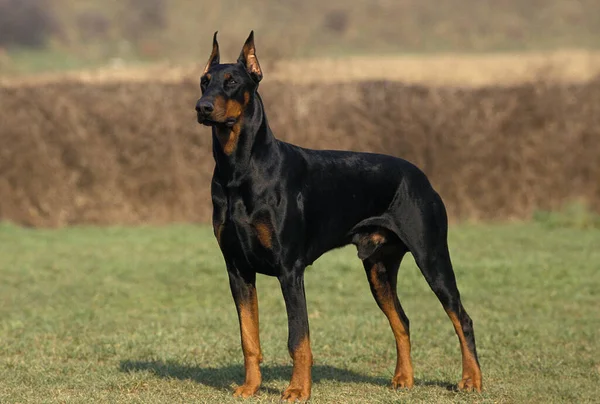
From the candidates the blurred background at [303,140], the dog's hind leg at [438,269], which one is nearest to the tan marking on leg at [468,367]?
the dog's hind leg at [438,269]

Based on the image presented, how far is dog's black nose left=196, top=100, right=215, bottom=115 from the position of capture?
24.2ft

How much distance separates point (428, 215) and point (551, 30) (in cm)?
6688

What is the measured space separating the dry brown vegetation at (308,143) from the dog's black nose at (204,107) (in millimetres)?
14261

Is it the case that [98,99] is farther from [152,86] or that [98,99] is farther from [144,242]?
[144,242]

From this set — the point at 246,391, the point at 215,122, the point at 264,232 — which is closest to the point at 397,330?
the point at 246,391

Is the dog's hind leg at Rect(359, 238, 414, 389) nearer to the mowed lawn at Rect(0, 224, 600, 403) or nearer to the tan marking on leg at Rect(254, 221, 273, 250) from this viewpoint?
the mowed lawn at Rect(0, 224, 600, 403)

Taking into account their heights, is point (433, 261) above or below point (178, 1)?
below

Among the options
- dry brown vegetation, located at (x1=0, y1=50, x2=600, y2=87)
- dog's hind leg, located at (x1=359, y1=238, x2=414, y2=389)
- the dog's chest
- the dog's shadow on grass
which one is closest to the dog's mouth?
the dog's chest

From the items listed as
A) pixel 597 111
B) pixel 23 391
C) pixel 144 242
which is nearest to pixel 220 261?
pixel 144 242

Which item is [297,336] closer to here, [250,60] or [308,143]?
[250,60]

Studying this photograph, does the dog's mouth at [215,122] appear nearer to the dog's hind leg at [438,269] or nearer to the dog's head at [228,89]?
Result: the dog's head at [228,89]

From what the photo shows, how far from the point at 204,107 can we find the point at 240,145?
55 cm

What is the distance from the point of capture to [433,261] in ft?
28.1

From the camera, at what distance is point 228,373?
30.7ft
